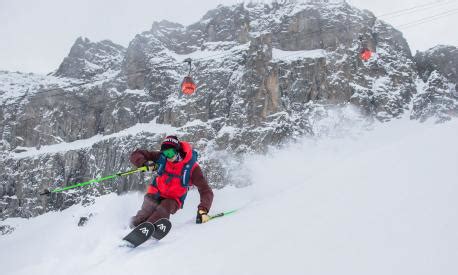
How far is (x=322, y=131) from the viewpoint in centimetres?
10325

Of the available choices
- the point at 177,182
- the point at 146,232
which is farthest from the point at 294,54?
the point at 146,232

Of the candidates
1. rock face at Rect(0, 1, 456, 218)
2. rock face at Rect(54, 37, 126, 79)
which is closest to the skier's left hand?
rock face at Rect(0, 1, 456, 218)

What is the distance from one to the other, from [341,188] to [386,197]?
59 centimetres

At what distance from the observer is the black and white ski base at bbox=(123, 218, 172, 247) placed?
183 inches

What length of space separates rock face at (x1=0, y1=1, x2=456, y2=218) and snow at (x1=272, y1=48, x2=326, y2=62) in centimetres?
41

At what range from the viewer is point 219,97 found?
373 feet

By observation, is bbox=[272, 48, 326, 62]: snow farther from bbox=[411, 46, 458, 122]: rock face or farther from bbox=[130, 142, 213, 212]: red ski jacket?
bbox=[130, 142, 213, 212]: red ski jacket

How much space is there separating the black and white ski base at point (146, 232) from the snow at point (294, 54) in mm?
110129

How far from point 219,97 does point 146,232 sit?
10980 cm

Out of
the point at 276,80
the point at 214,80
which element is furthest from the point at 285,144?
the point at 214,80

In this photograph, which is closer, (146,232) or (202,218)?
(146,232)

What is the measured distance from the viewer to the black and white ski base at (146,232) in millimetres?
4648

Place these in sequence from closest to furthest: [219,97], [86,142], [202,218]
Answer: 1. [202,218]
2. [219,97]
3. [86,142]

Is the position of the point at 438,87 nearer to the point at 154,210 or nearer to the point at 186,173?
the point at 186,173
